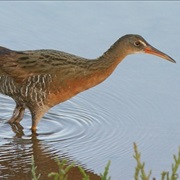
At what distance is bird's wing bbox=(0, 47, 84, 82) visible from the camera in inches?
378

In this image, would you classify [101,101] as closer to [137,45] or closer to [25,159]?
[137,45]

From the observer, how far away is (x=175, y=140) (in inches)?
363

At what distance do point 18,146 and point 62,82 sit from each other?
0.93 meters

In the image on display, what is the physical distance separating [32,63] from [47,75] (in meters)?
0.23

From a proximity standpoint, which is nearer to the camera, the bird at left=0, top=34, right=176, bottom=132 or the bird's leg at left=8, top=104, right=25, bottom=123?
the bird at left=0, top=34, right=176, bottom=132

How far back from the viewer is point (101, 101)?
1039 cm

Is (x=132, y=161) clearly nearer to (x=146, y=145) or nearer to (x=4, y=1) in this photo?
(x=146, y=145)

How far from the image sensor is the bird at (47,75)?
9578 mm

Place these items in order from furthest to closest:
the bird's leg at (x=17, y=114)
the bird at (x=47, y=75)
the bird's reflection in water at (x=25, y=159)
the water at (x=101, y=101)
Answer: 1. the bird's leg at (x=17, y=114)
2. the bird at (x=47, y=75)
3. the water at (x=101, y=101)
4. the bird's reflection in water at (x=25, y=159)

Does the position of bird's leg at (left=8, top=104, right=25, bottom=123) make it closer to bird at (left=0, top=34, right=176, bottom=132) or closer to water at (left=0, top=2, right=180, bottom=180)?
bird at (left=0, top=34, right=176, bottom=132)

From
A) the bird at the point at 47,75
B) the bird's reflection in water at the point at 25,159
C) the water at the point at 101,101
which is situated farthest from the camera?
the bird at the point at 47,75

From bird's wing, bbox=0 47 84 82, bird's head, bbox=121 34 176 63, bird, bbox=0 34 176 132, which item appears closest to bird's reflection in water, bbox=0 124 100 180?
bird, bbox=0 34 176 132

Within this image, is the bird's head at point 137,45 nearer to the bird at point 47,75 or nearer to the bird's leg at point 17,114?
the bird at point 47,75

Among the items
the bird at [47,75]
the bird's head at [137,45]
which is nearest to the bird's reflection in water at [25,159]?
the bird at [47,75]
